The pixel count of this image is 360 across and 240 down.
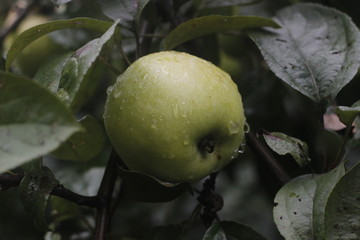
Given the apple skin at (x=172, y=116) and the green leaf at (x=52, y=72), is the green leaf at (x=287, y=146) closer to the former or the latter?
the apple skin at (x=172, y=116)

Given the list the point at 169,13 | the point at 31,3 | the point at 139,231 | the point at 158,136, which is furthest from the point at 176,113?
the point at 31,3

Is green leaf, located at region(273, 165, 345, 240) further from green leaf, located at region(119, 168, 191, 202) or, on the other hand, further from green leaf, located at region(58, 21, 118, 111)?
green leaf, located at region(58, 21, 118, 111)

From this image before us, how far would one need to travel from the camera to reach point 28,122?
0.46 meters

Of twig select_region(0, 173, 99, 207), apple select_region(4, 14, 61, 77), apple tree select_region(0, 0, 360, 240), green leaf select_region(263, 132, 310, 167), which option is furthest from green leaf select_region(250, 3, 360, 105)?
apple select_region(4, 14, 61, 77)

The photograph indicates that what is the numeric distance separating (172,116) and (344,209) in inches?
8.8

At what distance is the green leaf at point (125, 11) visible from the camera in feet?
2.58

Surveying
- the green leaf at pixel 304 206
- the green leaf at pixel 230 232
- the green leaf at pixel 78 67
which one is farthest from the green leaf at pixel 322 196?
the green leaf at pixel 78 67

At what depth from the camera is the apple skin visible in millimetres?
592

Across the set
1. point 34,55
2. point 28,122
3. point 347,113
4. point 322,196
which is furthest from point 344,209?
point 34,55

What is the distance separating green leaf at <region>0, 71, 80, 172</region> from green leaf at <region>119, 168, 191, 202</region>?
0.21m

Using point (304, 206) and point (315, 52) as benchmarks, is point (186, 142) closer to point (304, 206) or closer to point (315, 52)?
point (304, 206)

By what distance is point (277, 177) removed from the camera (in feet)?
2.51

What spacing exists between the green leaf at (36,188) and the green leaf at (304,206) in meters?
0.28

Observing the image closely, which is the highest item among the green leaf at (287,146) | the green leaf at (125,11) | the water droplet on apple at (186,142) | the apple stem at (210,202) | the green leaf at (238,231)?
the green leaf at (125,11)
